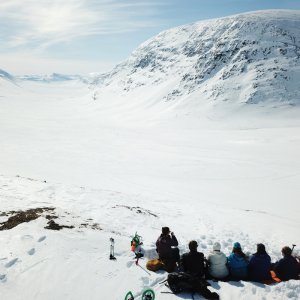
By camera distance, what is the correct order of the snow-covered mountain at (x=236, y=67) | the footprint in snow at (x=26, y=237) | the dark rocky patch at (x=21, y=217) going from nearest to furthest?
1. the footprint in snow at (x=26, y=237)
2. the dark rocky patch at (x=21, y=217)
3. the snow-covered mountain at (x=236, y=67)

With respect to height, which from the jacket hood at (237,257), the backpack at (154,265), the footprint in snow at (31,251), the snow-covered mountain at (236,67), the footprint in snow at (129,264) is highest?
the snow-covered mountain at (236,67)

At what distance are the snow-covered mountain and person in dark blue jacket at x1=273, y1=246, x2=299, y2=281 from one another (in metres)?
57.0

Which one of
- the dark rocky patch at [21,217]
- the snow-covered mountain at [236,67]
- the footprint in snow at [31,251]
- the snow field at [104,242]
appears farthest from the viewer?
the snow-covered mountain at [236,67]

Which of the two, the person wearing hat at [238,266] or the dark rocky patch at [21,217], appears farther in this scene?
the dark rocky patch at [21,217]

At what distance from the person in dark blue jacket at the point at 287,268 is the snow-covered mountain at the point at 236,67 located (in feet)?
187

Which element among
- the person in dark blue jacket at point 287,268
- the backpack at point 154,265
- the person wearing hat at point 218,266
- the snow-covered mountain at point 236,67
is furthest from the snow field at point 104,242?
the snow-covered mountain at point 236,67

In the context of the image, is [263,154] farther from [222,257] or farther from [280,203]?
[222,257]

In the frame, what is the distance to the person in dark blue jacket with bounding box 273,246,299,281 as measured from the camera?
219 inches

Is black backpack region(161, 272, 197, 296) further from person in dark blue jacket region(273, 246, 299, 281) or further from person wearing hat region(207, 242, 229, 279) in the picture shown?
person in dark blue jacket region(273, 246, 299, 281)

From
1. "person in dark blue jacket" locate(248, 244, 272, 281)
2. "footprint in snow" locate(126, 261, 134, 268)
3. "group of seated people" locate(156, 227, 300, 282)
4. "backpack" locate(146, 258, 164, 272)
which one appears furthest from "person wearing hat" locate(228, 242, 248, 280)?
"footprint in snow" locate(126, 261, 134, 268)

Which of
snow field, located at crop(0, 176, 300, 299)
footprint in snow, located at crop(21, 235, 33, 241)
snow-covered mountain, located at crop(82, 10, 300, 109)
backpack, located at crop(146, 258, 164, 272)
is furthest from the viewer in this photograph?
snow-covered mountain, located at crop(82, 10, 300, 109)

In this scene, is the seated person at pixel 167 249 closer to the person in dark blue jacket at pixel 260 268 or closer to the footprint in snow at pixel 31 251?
the person in dark blue jacket at pixel 260 268

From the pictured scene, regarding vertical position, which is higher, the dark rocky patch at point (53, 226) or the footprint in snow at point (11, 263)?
the dark rocky patch at point (53, 226)

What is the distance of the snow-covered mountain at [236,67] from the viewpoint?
5925 centimetres
